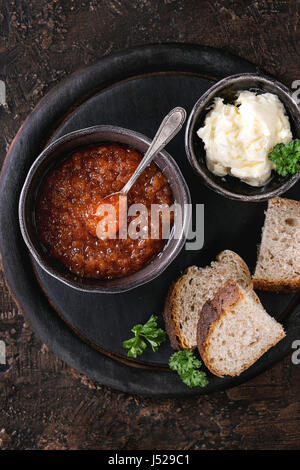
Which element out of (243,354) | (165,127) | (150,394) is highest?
(165,127)

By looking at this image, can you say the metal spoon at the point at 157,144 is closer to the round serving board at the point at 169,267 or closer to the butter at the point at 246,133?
the butter at the point at 246,133

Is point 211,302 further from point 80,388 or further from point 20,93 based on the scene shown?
point 20,93

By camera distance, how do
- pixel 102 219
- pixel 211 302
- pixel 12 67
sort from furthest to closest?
pixel 12 67, pixel 211 302, pixel 102 219

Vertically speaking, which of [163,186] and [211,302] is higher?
[163,186]

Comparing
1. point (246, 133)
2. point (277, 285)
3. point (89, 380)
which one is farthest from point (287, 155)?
point (89, 380)

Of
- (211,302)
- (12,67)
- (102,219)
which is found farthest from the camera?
(12,67)

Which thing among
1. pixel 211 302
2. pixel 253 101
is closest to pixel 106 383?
pixel 211 302
